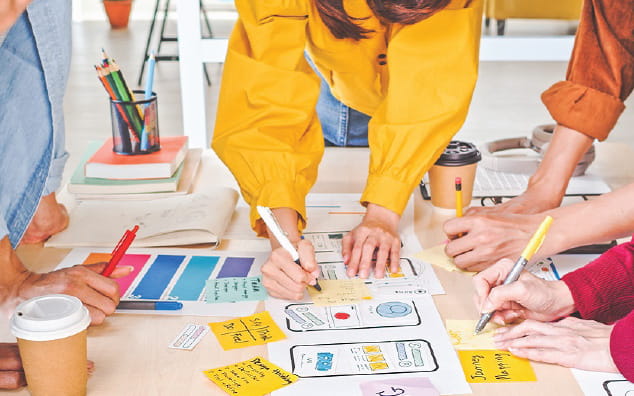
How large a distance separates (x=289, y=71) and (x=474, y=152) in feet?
1.29

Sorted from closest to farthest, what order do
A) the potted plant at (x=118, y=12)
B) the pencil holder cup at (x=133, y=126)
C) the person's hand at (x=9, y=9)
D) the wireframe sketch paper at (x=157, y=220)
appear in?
the person's hand at (x=9, y=9), the wireframe sketch paper at (x=157, y=220), the pencil holder cup at (x=133, y=126), the potted plant at (x=118, y=12)

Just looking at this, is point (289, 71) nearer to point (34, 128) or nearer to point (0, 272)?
point (34, 128)

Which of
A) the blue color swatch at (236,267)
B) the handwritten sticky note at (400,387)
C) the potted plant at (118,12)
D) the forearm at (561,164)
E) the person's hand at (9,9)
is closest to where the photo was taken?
the person's hand at (9,9)

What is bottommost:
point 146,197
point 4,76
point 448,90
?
Result: point 146,197

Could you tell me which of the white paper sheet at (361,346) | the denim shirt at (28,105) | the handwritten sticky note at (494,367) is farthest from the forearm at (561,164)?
the denim shirt at (28,105)

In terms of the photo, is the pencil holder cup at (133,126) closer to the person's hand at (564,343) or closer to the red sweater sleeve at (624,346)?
the person's hand at (564,343)

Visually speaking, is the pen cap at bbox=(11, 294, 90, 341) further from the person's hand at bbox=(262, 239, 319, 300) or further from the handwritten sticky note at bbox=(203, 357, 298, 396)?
the person's hand at bbox=(262, 239, 319, 300)

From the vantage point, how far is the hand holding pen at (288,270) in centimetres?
120

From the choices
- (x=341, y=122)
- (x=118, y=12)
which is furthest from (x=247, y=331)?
(x=118, y=12)

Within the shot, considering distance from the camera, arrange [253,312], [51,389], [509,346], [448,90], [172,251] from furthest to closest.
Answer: [448,90] < [172,251] < [253,312] < [509,346] < [51,389]

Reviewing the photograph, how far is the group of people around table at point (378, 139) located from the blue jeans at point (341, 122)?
39cm

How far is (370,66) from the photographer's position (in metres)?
1.64

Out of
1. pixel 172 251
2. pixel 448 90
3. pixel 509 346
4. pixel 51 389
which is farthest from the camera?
pixel 448 90

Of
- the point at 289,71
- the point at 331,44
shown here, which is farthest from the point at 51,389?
the point at 331,44
